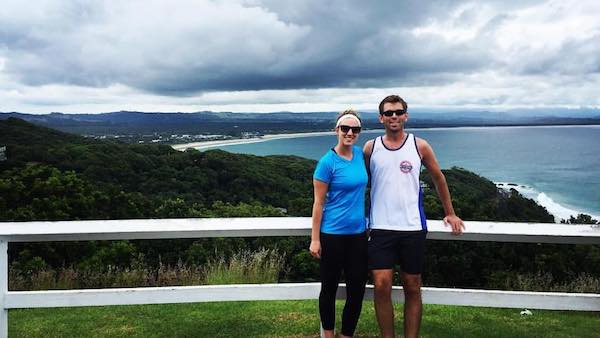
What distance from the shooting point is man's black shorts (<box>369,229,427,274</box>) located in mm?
3156

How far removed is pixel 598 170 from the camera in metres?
103

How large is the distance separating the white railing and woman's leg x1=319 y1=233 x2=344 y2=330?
7.3 inches

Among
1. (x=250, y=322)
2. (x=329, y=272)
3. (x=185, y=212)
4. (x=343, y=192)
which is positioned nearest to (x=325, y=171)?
(x=343, y=192)

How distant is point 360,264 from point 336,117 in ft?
2.84

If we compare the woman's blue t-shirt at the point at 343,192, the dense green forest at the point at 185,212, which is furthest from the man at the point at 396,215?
the dense green forest at the point at 185,212

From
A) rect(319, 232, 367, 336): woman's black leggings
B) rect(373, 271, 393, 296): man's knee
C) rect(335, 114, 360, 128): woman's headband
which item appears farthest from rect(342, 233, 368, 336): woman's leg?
rect(335, 114, 360, 128): woman's headband

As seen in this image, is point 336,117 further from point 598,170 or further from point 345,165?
point 598,170

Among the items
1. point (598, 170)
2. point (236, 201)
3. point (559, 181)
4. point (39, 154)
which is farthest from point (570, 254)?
point (598, 170)

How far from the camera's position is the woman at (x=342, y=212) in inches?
123

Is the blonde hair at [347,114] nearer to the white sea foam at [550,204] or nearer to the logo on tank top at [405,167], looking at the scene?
the logo on tank top at [405,167]

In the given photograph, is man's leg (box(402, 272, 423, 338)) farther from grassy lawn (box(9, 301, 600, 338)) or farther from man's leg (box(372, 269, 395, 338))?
grassy lawn (box(9, 301, 600, 338))

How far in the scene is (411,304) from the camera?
3.27 m

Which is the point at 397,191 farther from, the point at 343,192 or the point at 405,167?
the point at 343,192

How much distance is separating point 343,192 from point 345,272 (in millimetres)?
479
